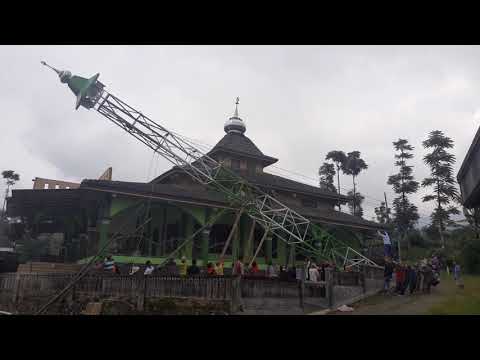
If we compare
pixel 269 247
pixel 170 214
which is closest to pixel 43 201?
pixel 170 214

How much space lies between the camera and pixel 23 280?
16.9 meters

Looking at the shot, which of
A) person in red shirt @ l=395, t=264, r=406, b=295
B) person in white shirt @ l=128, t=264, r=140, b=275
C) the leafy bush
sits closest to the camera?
person in red shirt @ l=395, t=264, r=406, b=295

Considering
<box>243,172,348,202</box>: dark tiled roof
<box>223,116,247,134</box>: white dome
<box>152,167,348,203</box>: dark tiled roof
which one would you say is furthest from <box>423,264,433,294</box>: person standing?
<box>223,116,247,134</box>: white dome

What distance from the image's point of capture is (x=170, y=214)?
86.4ft

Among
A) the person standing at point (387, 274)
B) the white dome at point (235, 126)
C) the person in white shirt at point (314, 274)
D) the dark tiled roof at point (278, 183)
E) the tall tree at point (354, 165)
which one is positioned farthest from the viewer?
the tall tree at point (354, 165)

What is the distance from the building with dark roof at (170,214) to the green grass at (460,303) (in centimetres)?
958

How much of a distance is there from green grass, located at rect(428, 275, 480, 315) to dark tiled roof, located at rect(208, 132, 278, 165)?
58.7ft

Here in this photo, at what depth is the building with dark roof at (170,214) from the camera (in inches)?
894

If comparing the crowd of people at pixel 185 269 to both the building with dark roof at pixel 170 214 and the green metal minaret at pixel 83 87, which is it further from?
the green metal minaret at pixel 83 87

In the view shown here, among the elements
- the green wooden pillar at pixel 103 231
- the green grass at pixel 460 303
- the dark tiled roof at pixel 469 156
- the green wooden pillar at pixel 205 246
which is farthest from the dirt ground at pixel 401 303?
the green wooden pillar at pixel 103 231

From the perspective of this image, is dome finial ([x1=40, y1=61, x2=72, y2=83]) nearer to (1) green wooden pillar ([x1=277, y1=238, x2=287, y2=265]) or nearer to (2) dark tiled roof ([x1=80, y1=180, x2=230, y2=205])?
(2) dark tiled roof ([x1=80, y1=180, x2=230, y2=205])

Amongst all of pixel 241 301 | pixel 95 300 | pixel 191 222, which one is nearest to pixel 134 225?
pixel 191 222

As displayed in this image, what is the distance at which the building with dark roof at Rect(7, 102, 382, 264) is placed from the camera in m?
22.7
